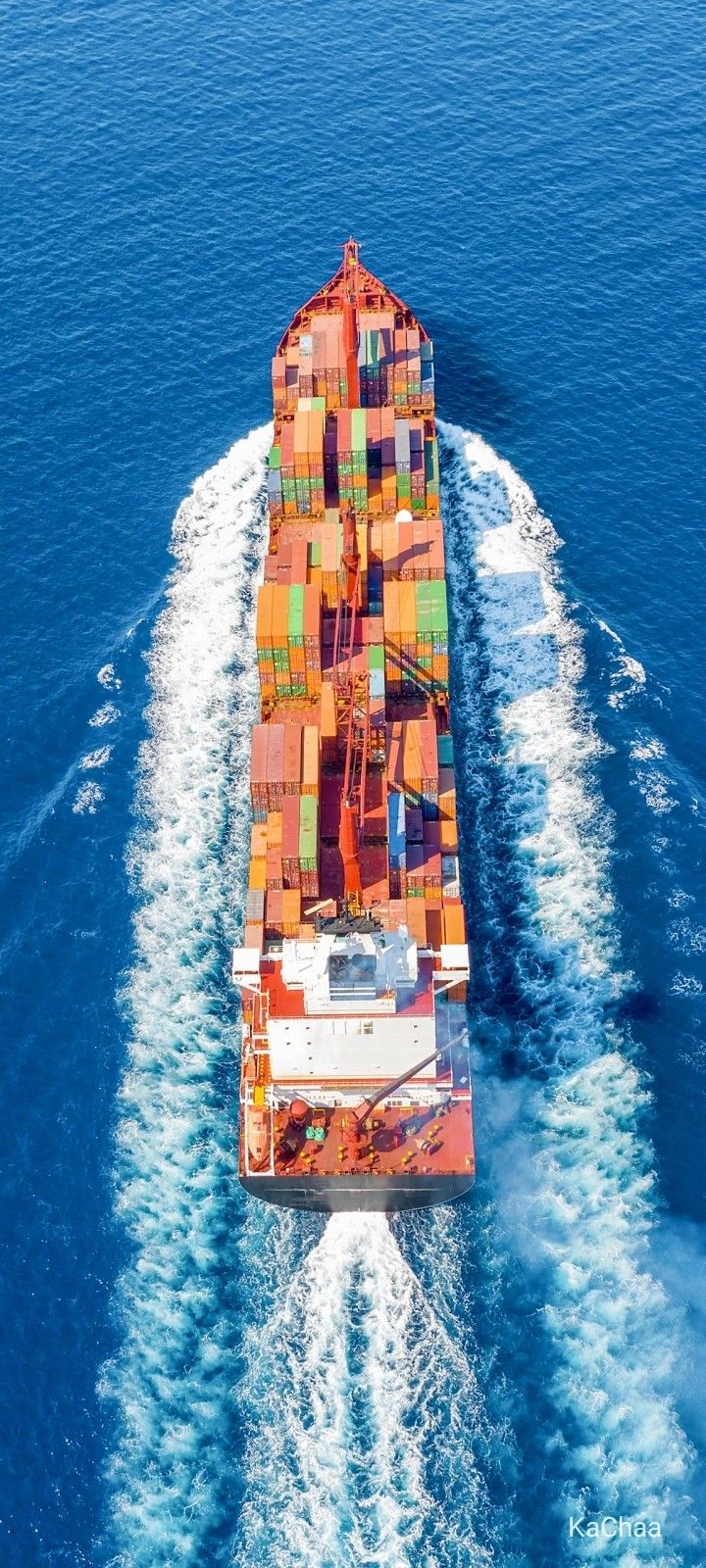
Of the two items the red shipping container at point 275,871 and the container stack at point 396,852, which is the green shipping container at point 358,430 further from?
the red shipping container at point 275,871

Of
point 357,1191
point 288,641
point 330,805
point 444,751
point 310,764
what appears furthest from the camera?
point 444,751

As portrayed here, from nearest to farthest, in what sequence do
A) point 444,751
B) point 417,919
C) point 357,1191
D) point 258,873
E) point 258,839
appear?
point 357,1191 → point 417,919 → point 258,873 → point 258,839 → point 444,751

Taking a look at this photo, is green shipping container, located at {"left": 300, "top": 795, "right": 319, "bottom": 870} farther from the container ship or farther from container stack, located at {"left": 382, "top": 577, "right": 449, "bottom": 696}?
container stack, located at {"left": 382, "top": 577, "right": 449, "bottom": 696}

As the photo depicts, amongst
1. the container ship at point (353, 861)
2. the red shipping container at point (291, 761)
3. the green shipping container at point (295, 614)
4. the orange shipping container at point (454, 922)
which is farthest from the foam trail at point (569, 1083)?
the green shipping container at point (295, 614)

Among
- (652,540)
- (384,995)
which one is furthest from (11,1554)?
(652,540)

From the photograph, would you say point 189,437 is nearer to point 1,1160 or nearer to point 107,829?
point 107,829

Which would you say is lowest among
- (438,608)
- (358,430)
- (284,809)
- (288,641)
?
(284,809)

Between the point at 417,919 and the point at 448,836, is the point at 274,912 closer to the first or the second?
the point at 417,919

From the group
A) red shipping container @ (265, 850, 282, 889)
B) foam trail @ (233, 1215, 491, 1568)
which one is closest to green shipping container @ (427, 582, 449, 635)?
red shipping container @ (265, 850, 282, 889)

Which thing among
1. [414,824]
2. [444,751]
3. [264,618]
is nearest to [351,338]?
[264,618]
